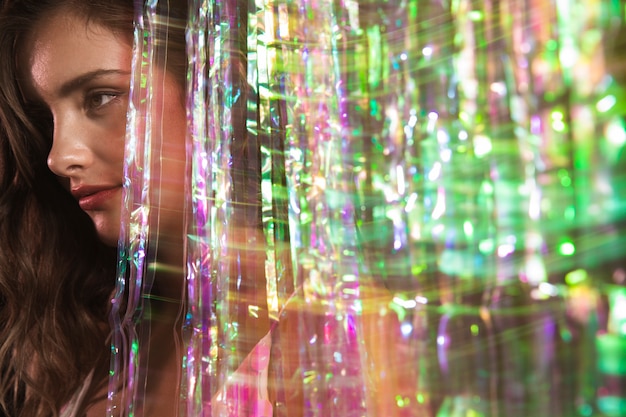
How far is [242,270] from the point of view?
1.55 ft

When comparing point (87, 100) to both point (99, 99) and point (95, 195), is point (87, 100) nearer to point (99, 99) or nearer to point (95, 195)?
point (99, 99)

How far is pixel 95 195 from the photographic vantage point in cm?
80

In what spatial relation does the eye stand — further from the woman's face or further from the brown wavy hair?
the brown wavy hair

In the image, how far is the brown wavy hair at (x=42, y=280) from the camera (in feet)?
3.11

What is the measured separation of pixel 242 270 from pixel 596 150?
0.88 ft

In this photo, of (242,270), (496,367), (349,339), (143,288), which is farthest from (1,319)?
(496,367)

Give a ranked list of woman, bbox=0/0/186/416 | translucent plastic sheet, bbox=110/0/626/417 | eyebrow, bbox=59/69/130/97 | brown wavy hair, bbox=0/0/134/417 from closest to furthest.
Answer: translucent plastic sheet, bbox=110/0/626/417
woman, bbox=0/0/186/416
eyebrow, bbox=59/69/130/97
brown wavy hair, bbox=0/0/134/417

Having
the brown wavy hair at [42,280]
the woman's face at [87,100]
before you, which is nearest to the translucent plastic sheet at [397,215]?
the woman's face at [87,100]

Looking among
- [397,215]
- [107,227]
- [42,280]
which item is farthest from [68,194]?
[397,215]

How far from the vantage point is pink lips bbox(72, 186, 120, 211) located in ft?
2.60

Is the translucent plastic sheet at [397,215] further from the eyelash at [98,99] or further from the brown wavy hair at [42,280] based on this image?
the brown wavy hair at [42,280]

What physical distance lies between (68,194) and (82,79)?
13.5 inches

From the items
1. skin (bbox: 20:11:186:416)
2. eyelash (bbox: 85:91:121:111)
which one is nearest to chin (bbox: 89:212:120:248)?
skin (bbox: 20:11:186:416)

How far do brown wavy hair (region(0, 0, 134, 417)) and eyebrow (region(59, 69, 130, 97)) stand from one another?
167mm
